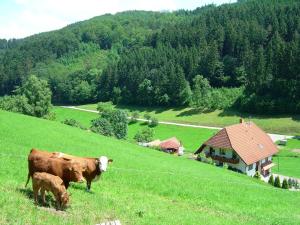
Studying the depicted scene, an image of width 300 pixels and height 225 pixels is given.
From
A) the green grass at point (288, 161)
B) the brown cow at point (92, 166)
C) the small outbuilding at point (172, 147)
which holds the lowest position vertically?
the green grass at point (288, 161)

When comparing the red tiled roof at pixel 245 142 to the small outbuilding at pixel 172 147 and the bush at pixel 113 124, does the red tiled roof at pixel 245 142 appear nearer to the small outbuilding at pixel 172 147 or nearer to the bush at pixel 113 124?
the small outbuilding at pixel 172 147

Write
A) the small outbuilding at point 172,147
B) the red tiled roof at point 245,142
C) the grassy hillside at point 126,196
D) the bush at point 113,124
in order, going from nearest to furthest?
the grassy hillside at point 126,196 < the red tiled roof at point 245,142 < the small outbuilding at point 172,147 < the bush at point 113,124

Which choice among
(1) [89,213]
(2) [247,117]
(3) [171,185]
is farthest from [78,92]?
(1) [89,213]

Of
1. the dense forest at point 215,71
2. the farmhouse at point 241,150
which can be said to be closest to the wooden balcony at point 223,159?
the farmhouse at point 241,150

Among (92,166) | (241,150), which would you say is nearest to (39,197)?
(92,166)

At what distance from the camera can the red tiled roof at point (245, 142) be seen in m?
66.4

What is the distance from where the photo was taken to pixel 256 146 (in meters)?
70.1

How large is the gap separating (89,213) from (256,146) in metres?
58.8

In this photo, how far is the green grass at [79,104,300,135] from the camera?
342 ft

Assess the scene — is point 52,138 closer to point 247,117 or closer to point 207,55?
point 247,117

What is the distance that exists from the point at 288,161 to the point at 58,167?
6713cm

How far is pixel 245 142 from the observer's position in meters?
69.2

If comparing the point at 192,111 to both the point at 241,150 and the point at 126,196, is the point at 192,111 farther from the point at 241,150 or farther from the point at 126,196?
the point at 126,196

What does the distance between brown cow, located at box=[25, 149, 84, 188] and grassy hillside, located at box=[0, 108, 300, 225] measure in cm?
88
